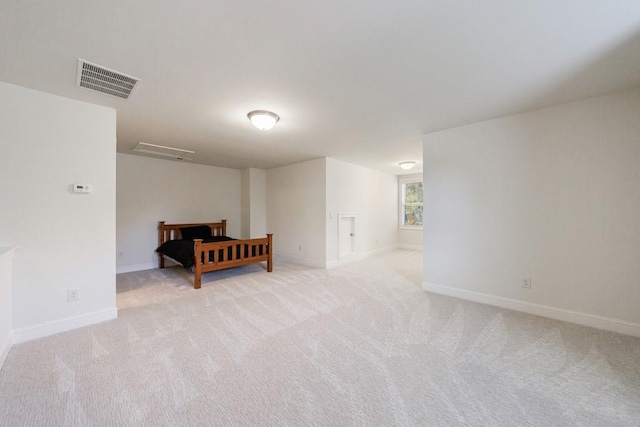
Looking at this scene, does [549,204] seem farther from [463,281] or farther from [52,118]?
[52,118]

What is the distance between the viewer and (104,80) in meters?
2.14

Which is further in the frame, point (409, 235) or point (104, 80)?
point (409, 235)

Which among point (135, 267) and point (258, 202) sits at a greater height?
point (258, 202)

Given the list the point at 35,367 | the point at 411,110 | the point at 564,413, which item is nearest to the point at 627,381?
the point at 564,413

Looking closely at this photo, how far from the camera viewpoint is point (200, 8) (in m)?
1.39

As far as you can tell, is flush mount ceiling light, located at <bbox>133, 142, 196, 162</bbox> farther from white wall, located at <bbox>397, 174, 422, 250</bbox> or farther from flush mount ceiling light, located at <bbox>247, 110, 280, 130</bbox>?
white wall, located at <bbox>397, 174, 422, 250</bbox>

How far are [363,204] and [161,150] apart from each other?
14.7ft

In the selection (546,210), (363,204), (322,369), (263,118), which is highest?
(263,118)

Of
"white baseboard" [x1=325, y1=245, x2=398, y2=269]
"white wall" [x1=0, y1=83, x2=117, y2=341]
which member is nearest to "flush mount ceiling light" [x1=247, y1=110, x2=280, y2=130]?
"white wall" [x1=0, y1=83, x2=117, y2=341]

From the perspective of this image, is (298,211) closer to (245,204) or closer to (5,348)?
(245,204)

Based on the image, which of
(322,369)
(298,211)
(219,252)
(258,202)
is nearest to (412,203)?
(298,211)

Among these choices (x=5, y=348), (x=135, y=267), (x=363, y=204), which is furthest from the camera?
(x=363, y=204)

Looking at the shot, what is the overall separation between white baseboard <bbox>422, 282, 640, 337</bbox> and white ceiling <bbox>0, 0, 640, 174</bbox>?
2.29 meters

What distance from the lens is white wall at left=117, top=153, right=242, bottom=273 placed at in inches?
188
